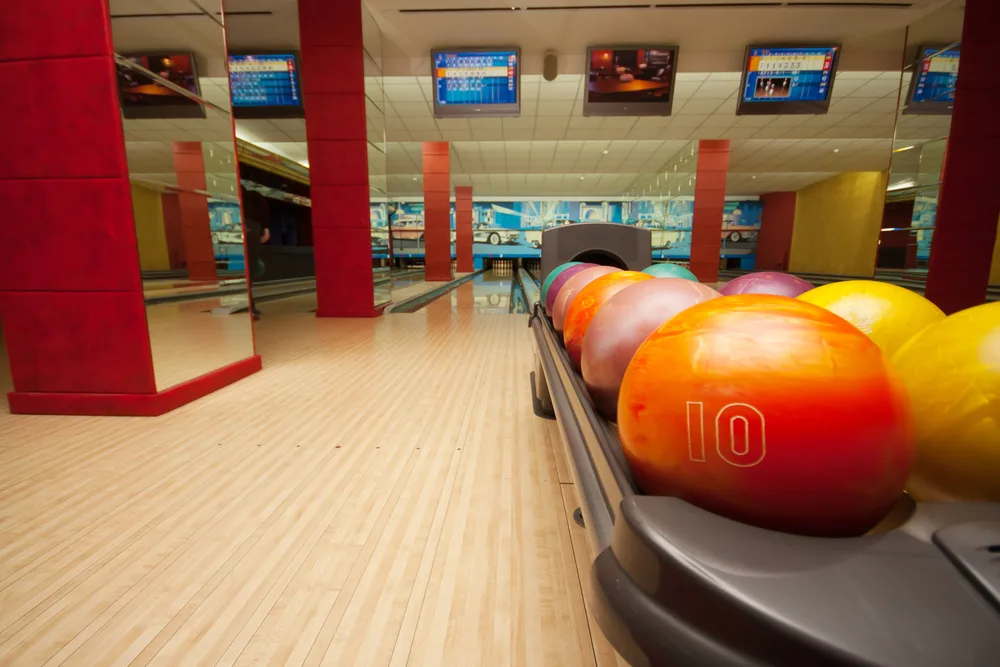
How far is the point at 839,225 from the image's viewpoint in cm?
1229

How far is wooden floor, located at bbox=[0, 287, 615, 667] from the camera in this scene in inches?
30.3

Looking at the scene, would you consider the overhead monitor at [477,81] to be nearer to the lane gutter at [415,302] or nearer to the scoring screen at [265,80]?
the scoring screen at [265,80]

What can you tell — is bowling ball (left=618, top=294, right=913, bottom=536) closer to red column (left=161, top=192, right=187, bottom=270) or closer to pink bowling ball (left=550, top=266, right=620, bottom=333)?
pink bowling ball (left=550, top=266, right=620, bottom=333)

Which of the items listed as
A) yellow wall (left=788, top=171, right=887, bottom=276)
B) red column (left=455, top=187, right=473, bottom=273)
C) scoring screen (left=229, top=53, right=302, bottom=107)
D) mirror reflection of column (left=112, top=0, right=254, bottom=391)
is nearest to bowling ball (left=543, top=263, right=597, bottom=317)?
mirror reflection of column (left=112, top=0, right=254, bottom=391)

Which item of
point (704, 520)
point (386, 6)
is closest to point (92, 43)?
point (704, 520)

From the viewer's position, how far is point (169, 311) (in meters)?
1.87

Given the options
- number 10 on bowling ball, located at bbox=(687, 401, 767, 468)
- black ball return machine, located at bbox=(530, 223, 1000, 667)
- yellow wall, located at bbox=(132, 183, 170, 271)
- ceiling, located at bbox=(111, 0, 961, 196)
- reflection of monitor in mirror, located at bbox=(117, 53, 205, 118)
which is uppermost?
ceiling, located at bbox=(111, 0, 961, 196)

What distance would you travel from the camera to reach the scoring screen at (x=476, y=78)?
177 inches

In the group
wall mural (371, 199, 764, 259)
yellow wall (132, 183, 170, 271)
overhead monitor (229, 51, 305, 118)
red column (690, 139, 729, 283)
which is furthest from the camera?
wall mural (371, 199, 764, 259)

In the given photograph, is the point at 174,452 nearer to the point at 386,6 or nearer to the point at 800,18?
the point at 386,6

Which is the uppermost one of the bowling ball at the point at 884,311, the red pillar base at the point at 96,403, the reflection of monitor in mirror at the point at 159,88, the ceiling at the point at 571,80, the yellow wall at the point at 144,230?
the ceiling at the point at 571,80

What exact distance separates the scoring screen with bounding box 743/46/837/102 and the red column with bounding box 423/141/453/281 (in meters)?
5.76

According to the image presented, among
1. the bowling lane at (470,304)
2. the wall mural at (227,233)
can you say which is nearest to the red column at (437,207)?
the bowling lane at (470,304)

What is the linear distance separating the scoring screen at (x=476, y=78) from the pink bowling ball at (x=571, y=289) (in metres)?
3.42
